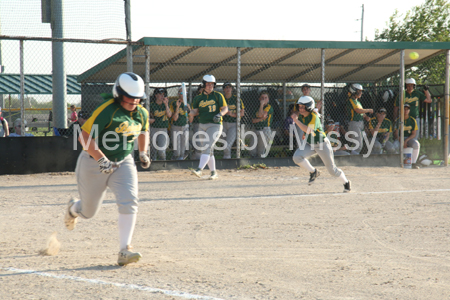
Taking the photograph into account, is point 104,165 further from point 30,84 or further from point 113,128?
point 30,84

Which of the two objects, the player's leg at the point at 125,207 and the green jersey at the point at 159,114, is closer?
the player's leg at the point at 125,207

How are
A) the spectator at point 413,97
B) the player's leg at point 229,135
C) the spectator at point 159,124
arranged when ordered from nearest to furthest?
1. the spectator at point 159,124
2. the player's leg at point 229,135
3. the spectator at point 413,97

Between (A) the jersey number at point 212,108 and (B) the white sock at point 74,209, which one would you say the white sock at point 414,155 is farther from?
(B) the white sock at point 74,209

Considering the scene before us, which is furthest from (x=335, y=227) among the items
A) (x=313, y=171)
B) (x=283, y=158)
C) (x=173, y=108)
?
(x=173, y=108)

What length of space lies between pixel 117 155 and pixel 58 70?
878 centimetres

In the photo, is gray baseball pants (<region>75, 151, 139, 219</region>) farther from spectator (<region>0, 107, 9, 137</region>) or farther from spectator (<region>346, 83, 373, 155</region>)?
spectator (<region>346, 83, 373, 155</region>)

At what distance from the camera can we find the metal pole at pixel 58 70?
35.8 ft

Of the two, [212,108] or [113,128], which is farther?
[212,108]

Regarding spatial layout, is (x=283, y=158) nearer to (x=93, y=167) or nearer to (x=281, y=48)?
(x=281, y=48)

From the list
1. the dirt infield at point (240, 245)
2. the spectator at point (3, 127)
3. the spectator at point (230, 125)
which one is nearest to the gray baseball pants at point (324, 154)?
the dirt infield at point (240, 245)

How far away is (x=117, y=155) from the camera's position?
4.27 meters

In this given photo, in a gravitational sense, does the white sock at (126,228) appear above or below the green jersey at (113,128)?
below

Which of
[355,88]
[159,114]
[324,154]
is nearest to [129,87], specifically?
[324,154]

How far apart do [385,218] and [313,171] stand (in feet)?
9.70
